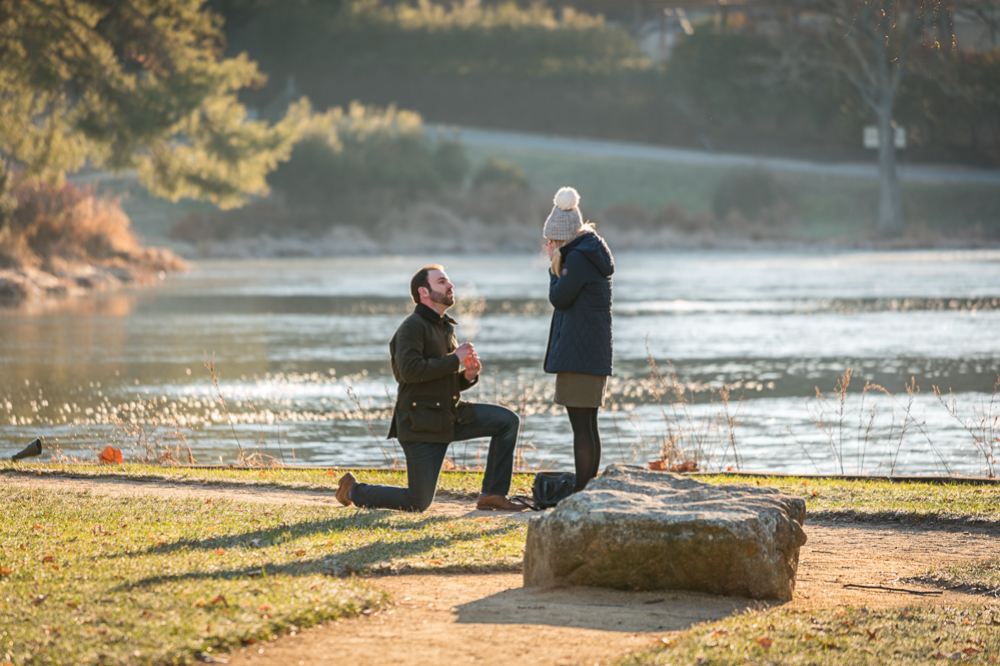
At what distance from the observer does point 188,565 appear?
22.2 ft

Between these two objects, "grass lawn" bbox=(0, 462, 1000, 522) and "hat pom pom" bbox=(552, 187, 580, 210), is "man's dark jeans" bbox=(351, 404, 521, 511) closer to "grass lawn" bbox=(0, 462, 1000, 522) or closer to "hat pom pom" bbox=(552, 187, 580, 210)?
"grass lawn" bbox=(0, 462, 1000, 522)

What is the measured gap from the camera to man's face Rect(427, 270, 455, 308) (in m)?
8.45

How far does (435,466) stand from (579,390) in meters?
1.12

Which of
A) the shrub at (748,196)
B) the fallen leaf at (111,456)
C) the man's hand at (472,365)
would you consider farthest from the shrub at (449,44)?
the man's hand at (472,365)

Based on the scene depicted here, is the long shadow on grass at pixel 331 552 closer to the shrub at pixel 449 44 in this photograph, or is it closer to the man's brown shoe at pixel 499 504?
the man's brown shoe at pixel 499 504

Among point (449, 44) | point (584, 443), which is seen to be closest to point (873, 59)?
point (449, 44)

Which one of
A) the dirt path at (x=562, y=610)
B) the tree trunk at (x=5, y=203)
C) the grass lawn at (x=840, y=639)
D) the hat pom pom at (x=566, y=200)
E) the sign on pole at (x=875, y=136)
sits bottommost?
the dirt path at (x=562, y=610)

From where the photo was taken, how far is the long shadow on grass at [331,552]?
6.71 meters

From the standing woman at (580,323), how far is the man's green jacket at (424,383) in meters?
0.68

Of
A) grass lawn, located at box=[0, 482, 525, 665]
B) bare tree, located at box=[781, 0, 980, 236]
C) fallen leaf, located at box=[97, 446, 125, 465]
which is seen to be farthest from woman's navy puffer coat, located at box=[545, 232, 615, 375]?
bare tree, located at box=[781, 0, 980, 236]

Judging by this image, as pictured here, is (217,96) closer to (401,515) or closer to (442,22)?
(401,515)

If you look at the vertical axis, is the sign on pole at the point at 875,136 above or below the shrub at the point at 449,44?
below

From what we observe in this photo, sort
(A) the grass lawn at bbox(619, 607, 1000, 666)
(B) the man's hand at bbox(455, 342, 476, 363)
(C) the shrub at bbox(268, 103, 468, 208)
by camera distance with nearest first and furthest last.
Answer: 1. (A) the grass lawn at bbox(619, 607, 1000, 666)
2. (B) the man's hand at bbox(455, 342, 476, 363)
3. (C) the shrub at bbox(268, 103, 468, 208)

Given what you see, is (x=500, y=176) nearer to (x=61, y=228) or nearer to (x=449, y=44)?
(x=449, y=44)
